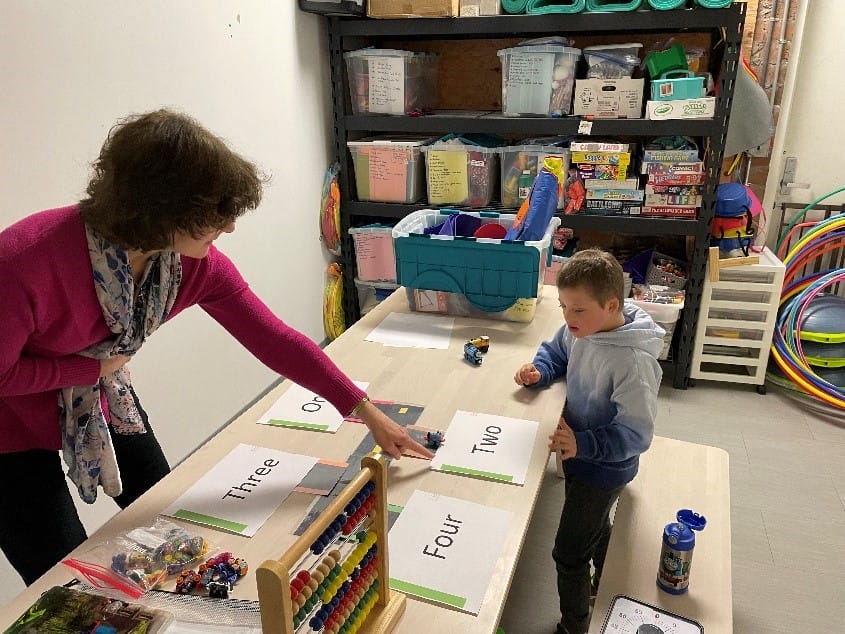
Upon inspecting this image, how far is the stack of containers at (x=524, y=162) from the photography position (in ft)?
8.96

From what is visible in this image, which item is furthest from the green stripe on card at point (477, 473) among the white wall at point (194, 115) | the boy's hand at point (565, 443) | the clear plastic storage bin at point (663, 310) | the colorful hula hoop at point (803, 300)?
the colorful hula hoop at point (803, 300)

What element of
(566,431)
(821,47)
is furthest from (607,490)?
(821,47)

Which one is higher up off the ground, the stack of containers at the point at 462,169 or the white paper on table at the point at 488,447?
the stack of containers at the point at 462,169

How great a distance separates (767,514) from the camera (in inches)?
83.9

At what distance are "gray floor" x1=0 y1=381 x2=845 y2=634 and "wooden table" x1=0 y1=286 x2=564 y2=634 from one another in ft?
2.23

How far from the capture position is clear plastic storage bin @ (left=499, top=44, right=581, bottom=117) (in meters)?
2.62

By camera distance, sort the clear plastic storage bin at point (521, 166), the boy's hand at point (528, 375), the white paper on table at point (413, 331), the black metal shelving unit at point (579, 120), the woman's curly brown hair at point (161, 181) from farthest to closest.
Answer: the clear plastic storage bin at point (521, 166), the black metal shelving unit at point (579, 120), the white paper on table at point (413, 331), the boy's hand at point (528, 375), the woman's curly brown hair at point (161, 181)

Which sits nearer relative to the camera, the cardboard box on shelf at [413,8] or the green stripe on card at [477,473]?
the green stripe on card at [477,473]

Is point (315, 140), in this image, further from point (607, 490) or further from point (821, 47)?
point (821, 47)

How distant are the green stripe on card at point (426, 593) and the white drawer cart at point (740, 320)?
2238 millimetres

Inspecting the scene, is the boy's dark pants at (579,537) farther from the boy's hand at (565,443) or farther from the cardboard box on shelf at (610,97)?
the cardboard box on shelf at (610,97)

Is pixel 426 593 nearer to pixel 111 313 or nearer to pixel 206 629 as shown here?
pixel 206 629

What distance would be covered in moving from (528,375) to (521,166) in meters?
1.55

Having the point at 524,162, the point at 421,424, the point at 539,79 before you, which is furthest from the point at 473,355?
the point at 539,79
